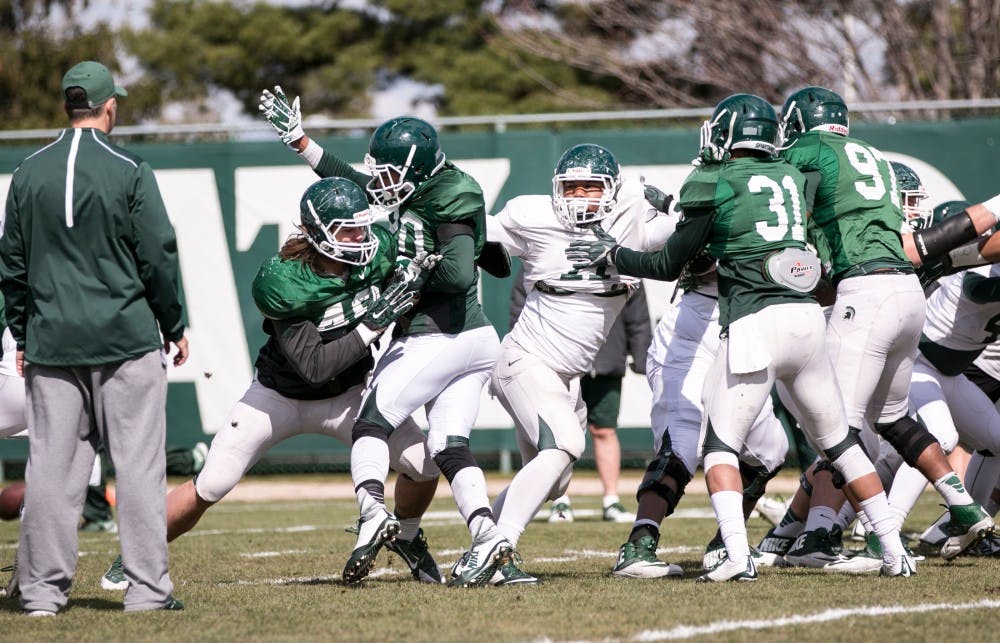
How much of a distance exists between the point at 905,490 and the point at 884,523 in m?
1.13

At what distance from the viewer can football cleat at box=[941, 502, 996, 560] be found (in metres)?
6.21

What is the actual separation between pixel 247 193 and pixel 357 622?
27.5ft

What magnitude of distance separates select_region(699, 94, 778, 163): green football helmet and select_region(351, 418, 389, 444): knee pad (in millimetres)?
1884

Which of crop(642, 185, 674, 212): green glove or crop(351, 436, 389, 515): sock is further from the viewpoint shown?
crop(642, 185, 674, 212): green glove

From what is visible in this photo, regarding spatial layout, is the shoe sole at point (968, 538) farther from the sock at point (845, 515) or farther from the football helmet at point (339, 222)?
the football helmet at point (339, 222)

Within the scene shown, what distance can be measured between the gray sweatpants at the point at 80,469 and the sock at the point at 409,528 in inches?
53.7

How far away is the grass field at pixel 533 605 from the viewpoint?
455cm

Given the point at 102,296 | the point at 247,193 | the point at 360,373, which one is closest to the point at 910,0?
the point at 247,193

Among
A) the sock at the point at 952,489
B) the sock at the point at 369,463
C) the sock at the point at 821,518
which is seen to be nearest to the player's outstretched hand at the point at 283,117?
the sock at the point at 369,463

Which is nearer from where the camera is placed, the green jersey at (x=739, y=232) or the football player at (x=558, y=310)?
the green jersey at (x=739, y=232)

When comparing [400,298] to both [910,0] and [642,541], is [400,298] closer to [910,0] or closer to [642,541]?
[642,541]

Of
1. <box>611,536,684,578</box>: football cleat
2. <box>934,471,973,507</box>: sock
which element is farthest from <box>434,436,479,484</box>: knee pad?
<box>934,471,973,507</box>: sock

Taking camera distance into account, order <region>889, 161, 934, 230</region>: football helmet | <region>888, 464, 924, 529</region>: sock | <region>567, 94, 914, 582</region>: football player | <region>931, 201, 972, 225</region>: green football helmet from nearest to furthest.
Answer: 1. <region>567, 94, 914, 582</region>: football player
2. <region>888, 464, 924, 529</region>: sock
3. <region>889, 161, 934, 230</region>: football helmet
4. <region>931, 201, 972, 225</region>: green football helmet

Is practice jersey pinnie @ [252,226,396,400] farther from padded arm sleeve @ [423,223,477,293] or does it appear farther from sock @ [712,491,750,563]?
sock @ [712,491,750,563]
